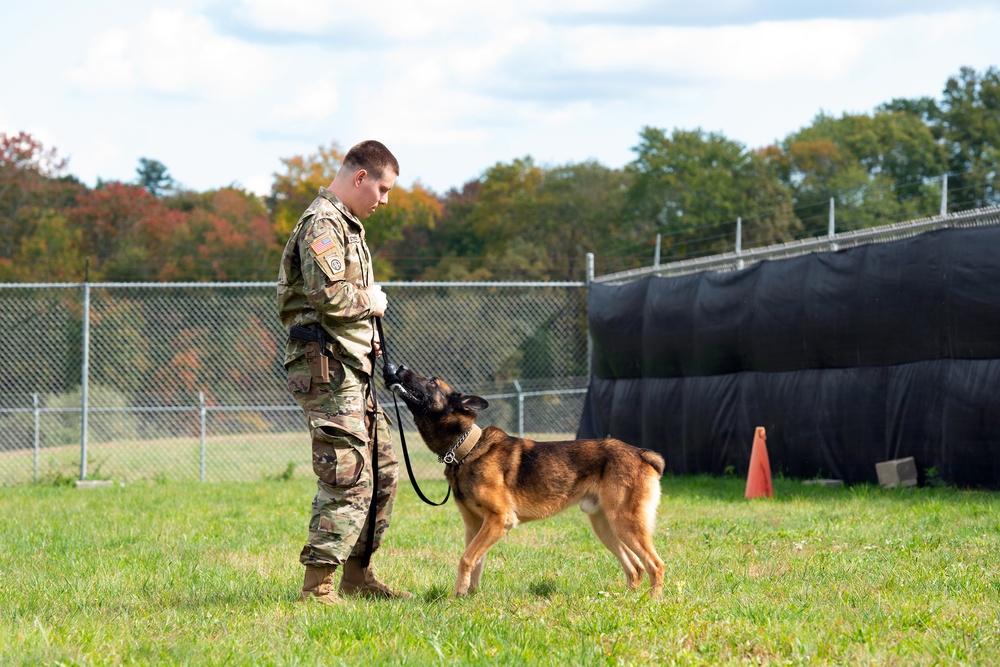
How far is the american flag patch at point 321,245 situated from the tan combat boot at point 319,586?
156cm

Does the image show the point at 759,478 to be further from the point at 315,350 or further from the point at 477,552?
the point at 315,350

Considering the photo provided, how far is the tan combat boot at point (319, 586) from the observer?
5152 millimetres

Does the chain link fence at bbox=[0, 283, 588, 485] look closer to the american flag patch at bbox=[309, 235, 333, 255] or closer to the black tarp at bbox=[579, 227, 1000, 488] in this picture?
the black tarp at bbox=[579, 227, 1000, 488]

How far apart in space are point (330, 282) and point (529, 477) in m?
1.62

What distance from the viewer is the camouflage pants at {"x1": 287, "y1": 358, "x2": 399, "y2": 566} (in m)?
5.05

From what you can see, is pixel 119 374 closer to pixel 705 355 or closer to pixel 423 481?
pixel 423 481

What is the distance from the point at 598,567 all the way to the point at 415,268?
138ft

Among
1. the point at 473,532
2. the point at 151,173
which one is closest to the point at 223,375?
the point at 473,532

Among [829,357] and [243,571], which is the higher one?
[829,357]

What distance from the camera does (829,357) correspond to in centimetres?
1034

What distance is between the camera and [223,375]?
18500mm

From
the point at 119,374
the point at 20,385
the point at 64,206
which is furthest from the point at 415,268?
the point at 20,385

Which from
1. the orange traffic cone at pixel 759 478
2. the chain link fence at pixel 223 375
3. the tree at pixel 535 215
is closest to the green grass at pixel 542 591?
the orange traffic cone at pixel 759 478

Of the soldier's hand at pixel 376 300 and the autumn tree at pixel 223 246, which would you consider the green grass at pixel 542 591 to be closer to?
the soldier's hand at pixel 376 300
